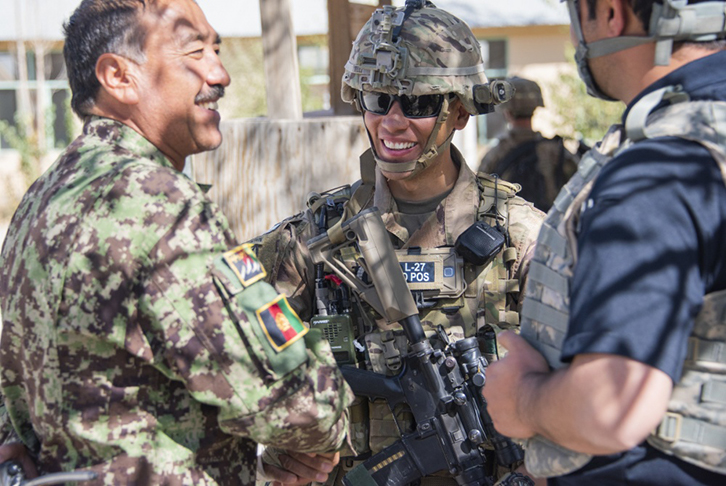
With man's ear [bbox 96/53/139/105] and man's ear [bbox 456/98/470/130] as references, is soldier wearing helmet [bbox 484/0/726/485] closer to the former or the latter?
man's ear [bbox 96/53/139/105]

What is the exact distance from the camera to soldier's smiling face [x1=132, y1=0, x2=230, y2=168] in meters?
1.99

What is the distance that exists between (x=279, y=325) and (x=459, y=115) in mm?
1459

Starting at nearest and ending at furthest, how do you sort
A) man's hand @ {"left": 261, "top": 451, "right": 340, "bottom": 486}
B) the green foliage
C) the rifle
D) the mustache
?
the mustache < man's hand @ {"left": 261, "top": 451, "right": 340, "bottom": 486} < the rifle < the green foliage

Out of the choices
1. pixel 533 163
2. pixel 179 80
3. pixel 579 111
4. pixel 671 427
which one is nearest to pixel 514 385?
pixel 671 427

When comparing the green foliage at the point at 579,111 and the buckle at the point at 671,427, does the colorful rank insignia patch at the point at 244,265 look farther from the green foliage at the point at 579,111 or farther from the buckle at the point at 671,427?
the green foliage at the point at 579,111

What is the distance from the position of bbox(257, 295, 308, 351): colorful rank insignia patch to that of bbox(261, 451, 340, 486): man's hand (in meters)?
0.49

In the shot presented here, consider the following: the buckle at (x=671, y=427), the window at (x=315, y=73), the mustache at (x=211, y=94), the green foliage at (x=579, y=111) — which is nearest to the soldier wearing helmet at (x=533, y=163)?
the mustache at (x=211, y=94)

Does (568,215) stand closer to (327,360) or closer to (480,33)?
(327,360)

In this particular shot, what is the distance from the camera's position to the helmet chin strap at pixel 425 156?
2795 mm

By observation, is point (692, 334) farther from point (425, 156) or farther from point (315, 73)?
point (315, 73)

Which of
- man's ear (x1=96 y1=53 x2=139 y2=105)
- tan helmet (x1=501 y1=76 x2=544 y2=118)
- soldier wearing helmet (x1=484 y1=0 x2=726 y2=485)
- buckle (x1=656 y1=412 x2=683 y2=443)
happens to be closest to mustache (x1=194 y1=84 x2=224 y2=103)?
man's ear (x1=96 y1=53 x2=139 y2=105)

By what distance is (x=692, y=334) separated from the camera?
1.55m

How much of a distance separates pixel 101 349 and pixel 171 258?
0.26 meters

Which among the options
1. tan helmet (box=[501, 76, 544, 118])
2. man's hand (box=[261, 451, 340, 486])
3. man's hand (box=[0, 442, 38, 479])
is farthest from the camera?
tan helmet (box=[501, 76, 544, 118])
